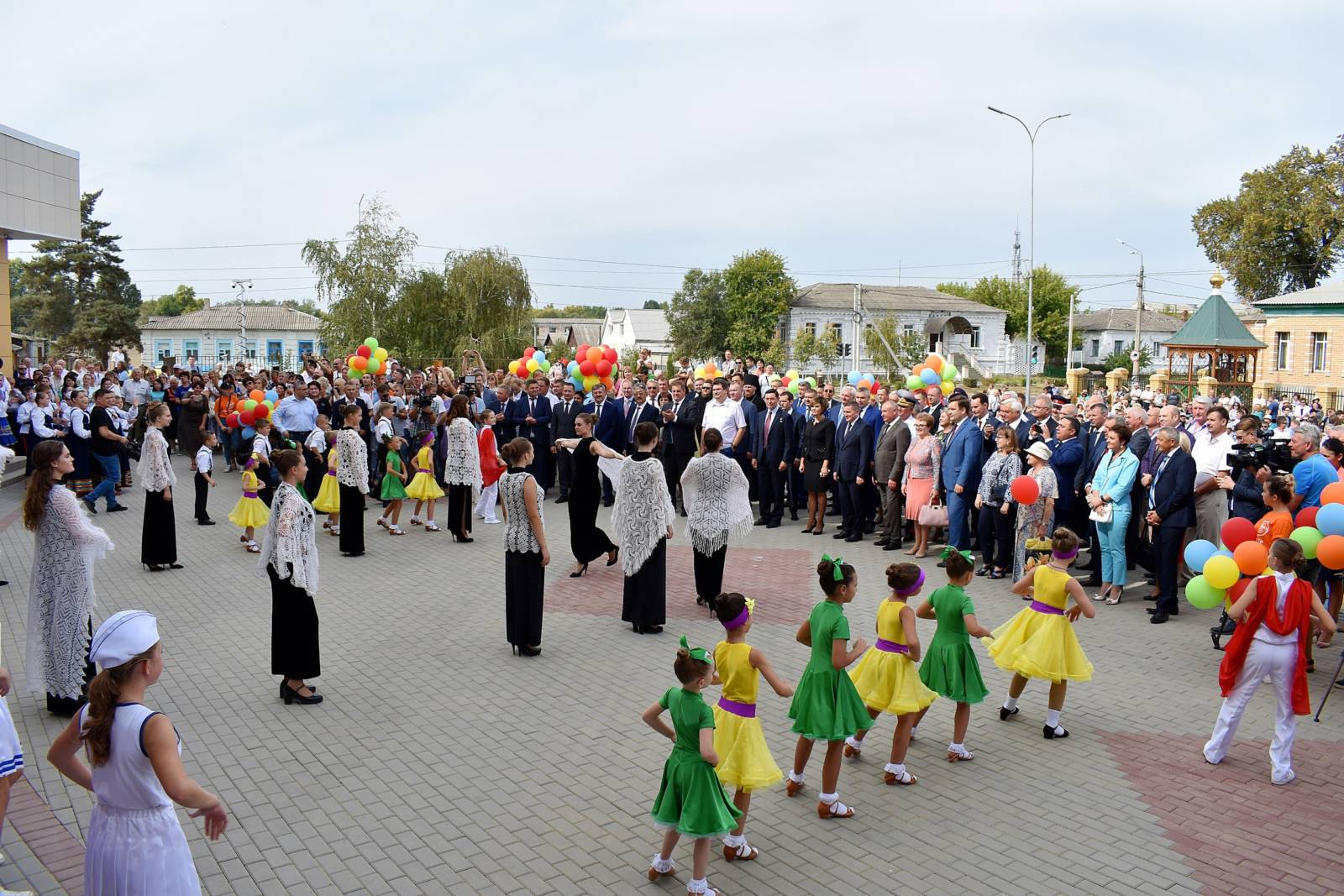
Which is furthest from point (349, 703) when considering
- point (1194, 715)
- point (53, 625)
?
point (1194, 715)

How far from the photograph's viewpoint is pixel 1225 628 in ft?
31.0

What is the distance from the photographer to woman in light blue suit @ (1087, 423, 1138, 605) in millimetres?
10516

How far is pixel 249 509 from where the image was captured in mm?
13023

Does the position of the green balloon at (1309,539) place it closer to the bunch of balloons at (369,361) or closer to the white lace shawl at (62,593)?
the white lace shawl at (62,593)

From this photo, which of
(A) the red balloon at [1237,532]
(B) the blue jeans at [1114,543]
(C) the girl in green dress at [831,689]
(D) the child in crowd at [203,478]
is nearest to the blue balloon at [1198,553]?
(A) the red balloon at [1237,532]

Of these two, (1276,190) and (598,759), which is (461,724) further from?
(1276,190)

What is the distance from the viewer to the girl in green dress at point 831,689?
5668mm

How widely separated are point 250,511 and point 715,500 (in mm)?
6760

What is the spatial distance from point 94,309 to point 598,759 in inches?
2429

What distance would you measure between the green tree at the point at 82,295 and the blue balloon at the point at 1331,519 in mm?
62836

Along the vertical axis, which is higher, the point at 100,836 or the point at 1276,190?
the point at 1276,190

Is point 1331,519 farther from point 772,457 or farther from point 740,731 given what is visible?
point 772,457

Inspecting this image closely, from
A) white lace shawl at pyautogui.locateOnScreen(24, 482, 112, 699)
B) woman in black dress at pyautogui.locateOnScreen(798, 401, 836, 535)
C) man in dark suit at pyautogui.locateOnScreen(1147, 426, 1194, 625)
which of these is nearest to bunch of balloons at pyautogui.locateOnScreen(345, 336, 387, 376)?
woman in black dress at pyautogui.locateOnScreen(798, 401, 836, 535)

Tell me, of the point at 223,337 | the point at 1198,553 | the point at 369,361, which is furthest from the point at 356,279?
the point at 223,337
